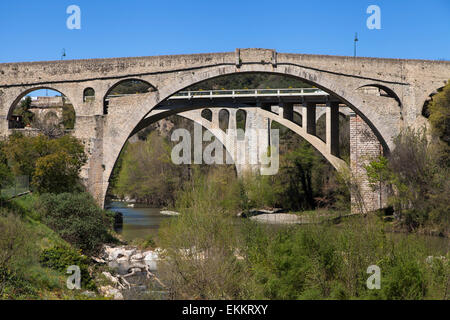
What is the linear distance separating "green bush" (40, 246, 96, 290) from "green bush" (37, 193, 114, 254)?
3324 mm

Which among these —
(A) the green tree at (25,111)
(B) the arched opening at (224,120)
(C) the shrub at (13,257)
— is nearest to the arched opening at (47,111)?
(A) the green tree at (25,111)

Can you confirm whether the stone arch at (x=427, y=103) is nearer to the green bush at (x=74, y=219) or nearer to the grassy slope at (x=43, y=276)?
the green bush at (x=74, y=219)

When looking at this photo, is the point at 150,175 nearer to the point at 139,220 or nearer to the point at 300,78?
the point at 139,220

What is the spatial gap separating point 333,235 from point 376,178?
14.6m

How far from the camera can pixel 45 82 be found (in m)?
27.8

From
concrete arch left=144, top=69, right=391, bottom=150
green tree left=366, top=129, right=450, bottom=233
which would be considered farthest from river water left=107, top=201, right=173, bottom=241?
green tree left=366, top=129, right=450, bottom=233

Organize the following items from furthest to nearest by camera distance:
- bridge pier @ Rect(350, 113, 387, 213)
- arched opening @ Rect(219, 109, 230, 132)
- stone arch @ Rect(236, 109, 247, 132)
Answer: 1. arched opening @ Rect(219, 109, 230, 132)
2. stone arch @ Rect(236, 109, 247, 132)
3. bridge pier @ Rect(350, 113, 387, 213)

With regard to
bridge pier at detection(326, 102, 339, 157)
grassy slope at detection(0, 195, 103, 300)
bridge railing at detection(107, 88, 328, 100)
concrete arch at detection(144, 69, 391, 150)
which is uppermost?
bridge railing at detection(107, 88, 328, 100)

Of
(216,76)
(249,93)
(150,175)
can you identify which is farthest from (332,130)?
(150,175)

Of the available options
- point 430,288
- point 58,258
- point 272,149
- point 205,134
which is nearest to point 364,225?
point 430,288

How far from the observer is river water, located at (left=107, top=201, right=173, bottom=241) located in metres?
28.7

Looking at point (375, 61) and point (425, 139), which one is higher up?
point (375, 61)

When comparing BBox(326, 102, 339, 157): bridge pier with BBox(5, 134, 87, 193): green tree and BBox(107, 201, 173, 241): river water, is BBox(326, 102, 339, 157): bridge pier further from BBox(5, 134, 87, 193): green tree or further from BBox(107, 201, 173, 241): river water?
BBox(5, 134, 87, 193): green tree
